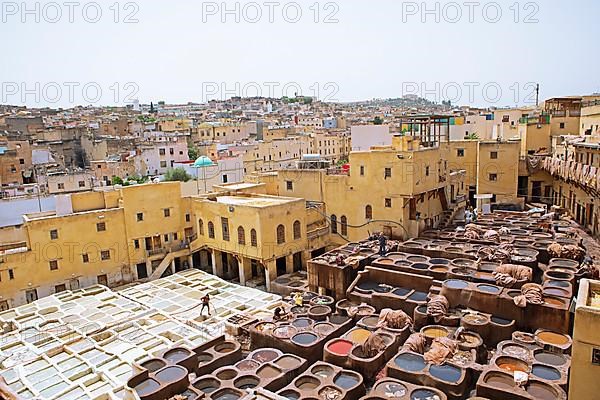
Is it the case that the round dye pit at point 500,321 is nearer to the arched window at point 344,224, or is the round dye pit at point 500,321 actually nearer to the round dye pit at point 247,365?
the round dye pit at point 247,365

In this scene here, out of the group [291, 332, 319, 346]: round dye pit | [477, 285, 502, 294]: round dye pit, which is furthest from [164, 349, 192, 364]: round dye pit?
[477, 285, 502, 294]: round dye pit

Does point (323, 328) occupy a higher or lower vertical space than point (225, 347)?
higher

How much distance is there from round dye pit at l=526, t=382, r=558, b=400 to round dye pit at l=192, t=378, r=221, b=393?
959cm

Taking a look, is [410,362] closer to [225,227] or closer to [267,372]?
[267,372]

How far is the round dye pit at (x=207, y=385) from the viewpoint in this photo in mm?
15391

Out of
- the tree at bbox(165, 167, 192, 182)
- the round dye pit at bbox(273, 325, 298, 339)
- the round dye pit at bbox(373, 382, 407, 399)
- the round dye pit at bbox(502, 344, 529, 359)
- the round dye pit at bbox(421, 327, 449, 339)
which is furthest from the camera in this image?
the tree at bbox(165, 167, 192, 182)

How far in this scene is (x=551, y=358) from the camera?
15305mm

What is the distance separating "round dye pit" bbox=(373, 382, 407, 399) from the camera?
1386 cm

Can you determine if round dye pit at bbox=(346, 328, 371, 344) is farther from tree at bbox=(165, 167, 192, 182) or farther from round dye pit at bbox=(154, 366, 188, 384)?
tree at bbox=(165, 167, 192, 182)

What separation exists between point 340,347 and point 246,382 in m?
3.80

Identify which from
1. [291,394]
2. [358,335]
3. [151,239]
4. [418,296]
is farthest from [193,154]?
[291,394]

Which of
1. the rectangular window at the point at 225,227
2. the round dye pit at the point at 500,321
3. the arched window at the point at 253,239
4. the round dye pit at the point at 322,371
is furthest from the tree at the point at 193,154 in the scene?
the round dye pit at the point at 500,321

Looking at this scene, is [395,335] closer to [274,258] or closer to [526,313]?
[526,313]

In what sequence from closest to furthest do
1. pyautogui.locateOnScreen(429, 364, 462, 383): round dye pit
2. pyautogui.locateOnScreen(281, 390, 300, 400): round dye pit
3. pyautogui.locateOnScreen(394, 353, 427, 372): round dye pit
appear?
pyautogui.locateOnScreen(281, 390, 300, 400): round dye pit
pyautogui.locateOnScreen(429, 364, 462, 383): round dye pit
pyautogui.locateOnScreen(394, 353, 427, 372): round dye pit
